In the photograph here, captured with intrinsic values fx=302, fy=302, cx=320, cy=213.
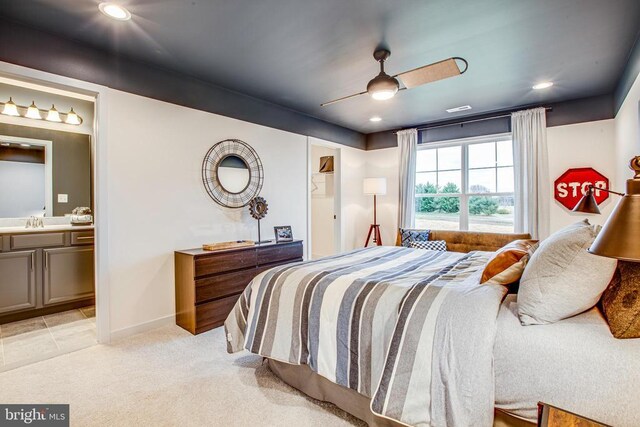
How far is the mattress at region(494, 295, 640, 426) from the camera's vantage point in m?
1.05

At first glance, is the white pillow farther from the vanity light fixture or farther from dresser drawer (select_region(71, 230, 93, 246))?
the vanity light fixture

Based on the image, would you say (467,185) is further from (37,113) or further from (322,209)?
(37,113)

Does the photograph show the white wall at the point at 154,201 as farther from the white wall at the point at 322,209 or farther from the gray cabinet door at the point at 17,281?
the white wall at the point at 322,209

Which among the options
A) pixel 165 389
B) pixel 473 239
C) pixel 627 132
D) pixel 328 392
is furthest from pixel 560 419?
pixel 473 239

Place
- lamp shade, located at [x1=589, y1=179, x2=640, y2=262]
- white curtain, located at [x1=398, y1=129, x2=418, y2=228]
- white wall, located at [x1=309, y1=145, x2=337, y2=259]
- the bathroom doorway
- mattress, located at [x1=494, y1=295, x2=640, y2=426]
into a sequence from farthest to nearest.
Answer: white wall, located at [x1=309, y1=145, x2=337, y2=259], white curtain, located at [x1=398, y1=129, x2=418, y2=228], the bathroom doorway, mattress, located at [x1=494, y1=295, x2=640, y2=426], lamp shade, located at [x1=589, y1=179, x2=640, y2=262]

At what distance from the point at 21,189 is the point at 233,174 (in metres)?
2.55

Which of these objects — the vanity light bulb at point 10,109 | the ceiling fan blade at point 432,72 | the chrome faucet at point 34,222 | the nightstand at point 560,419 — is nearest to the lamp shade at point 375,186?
the ceiling fan blade at point 432,72

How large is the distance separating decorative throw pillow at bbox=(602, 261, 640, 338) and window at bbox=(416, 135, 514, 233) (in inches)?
139

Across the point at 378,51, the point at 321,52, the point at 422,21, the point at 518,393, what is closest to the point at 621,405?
the point at 518,393

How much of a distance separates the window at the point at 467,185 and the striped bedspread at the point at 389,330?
8.96ft

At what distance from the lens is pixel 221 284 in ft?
10.1

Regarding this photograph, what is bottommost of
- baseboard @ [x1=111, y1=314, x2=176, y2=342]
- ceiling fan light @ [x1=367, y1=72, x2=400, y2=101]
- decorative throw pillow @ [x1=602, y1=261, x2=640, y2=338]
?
baseboard @ [x1=111, y1=314, x2=176, y2=342]

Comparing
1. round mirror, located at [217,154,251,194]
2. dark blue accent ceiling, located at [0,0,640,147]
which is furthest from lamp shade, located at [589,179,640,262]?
round mirror, located at [217,154,251,194]

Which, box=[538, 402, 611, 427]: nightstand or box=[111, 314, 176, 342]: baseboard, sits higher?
box=[538, 402, 611, 427]: nightstand
